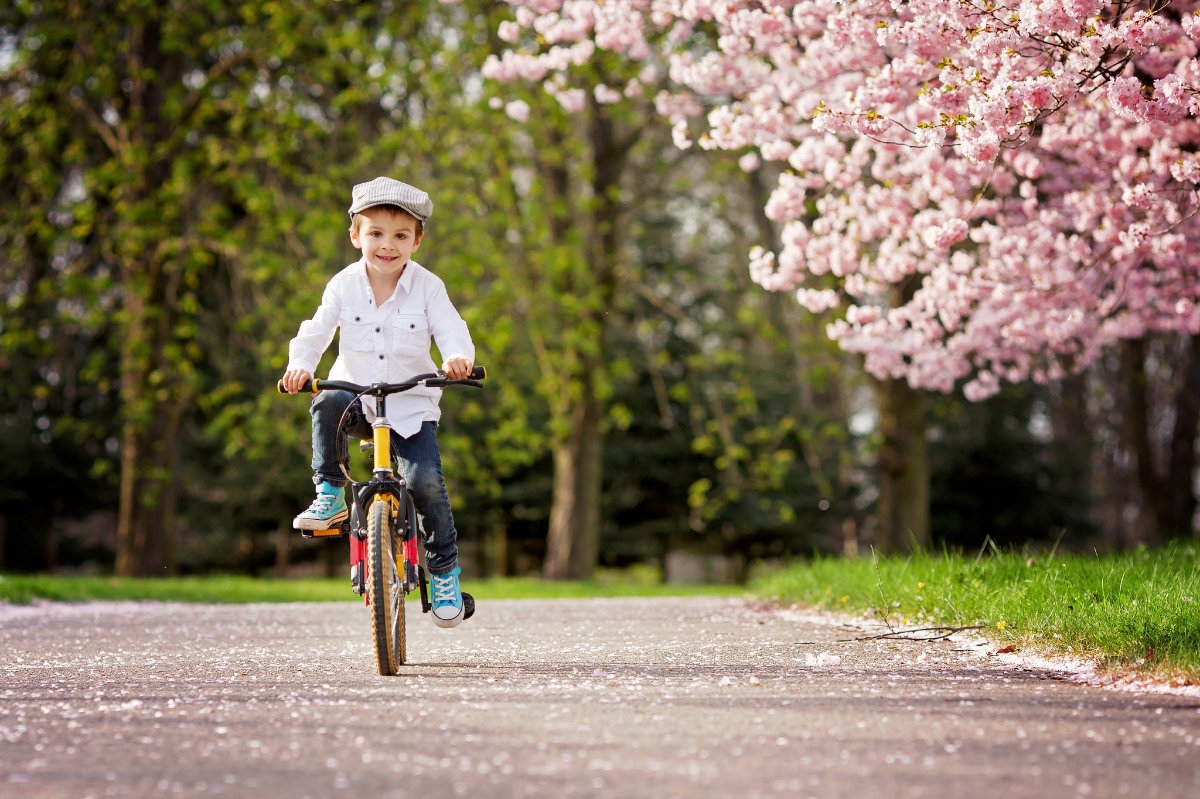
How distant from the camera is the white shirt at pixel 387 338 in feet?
18.6

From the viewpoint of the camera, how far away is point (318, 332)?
5.77m

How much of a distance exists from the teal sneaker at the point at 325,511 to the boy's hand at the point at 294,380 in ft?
1.47

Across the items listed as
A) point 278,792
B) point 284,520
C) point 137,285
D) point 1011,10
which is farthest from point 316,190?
point 284,520

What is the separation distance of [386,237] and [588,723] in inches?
97.4

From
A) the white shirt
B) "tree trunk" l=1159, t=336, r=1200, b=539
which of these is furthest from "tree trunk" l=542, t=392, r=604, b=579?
the white shirt

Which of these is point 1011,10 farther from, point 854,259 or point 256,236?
point 256,236

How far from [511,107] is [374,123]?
5.18 metres

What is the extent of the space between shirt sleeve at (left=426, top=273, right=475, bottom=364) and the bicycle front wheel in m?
0.72

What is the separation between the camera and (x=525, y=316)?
1609 cm

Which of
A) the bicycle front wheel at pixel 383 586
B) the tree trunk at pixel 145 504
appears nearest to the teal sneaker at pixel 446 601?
the bicycle front wheel at pixel 383 586

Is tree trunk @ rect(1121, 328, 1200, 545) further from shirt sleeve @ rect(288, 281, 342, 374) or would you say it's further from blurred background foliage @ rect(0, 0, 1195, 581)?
shirt sleeve @ rect(288, 281, 342, 374)

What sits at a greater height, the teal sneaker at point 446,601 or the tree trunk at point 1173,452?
the tree trunk at point 1173,452

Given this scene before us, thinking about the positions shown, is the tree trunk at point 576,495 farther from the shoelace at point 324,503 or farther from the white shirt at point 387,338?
the shoelace at point 324,503

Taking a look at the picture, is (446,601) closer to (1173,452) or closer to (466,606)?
(466,606)
